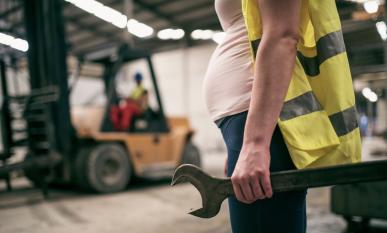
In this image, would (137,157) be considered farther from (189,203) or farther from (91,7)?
(91,7)

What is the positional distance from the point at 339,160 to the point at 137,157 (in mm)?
5923

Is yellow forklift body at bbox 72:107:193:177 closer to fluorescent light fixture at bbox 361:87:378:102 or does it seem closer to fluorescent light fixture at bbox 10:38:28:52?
fluorescent light fixture at bbox 10:38:28:52

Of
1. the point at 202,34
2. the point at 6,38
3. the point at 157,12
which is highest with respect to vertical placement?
the point at 157,12

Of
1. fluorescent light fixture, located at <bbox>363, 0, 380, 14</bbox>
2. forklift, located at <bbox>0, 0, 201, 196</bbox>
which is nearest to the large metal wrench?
forklift, located at <bbox>0, 0, 201, 196</bbox>

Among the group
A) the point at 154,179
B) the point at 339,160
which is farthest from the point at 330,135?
the point at 154,179

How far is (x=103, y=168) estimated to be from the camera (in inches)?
247

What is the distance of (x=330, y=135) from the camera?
39.8 inches

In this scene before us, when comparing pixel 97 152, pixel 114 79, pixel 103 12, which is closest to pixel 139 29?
pixel 103 12

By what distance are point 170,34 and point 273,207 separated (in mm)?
15743

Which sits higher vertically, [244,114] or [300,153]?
[244,114]

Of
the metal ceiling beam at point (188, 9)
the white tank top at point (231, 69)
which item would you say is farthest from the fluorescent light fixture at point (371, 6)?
the white tank top at point (231, 69)

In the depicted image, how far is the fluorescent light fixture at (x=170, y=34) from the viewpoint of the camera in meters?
16.0

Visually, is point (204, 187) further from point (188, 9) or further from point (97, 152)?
point (188, 9)

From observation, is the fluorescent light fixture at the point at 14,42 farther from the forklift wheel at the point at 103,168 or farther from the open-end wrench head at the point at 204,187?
the open-end wrench head at the point at 204,187
